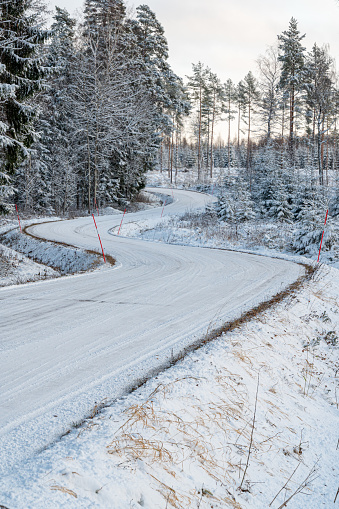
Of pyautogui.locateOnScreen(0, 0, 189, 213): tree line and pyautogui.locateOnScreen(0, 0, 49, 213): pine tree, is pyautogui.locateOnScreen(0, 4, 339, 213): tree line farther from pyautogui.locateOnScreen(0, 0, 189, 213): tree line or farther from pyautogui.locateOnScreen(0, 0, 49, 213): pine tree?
pyautogui.locateOnScreen(0, 0, 49, 213): pine tree

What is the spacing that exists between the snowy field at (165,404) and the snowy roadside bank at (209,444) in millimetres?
11

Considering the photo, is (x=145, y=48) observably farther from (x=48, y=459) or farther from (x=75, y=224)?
(x=48, y=459)

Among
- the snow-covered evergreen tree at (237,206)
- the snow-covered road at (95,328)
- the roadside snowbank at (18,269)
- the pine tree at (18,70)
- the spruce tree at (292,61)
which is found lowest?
the roadside snowbank at (18,269)

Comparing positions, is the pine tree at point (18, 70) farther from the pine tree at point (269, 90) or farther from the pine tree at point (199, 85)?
the pine tree at point (199, 85)

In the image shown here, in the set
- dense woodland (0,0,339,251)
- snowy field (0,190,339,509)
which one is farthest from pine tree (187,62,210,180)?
snowy field (0,190,339,509)

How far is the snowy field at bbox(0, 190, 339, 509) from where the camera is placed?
229 cm

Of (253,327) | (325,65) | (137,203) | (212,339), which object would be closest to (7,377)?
(212,339)

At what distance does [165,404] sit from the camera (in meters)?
3.14

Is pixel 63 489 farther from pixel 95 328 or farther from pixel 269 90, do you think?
pixel 269 90

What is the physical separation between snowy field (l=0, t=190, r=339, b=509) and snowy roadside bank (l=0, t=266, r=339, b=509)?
0.01 meters

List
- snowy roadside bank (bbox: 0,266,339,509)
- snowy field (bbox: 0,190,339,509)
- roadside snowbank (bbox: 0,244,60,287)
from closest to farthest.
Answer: snowy roadside bank (bbox: 0,266,339,509), snowy field (bbox: 0,190,339,509), roadside snowbank (bbox: 0,244,60,287)

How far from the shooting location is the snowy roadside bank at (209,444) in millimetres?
2158

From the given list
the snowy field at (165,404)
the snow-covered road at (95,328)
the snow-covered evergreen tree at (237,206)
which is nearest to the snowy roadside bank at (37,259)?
the snow-covered road at (95,328)

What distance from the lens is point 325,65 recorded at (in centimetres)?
2722
